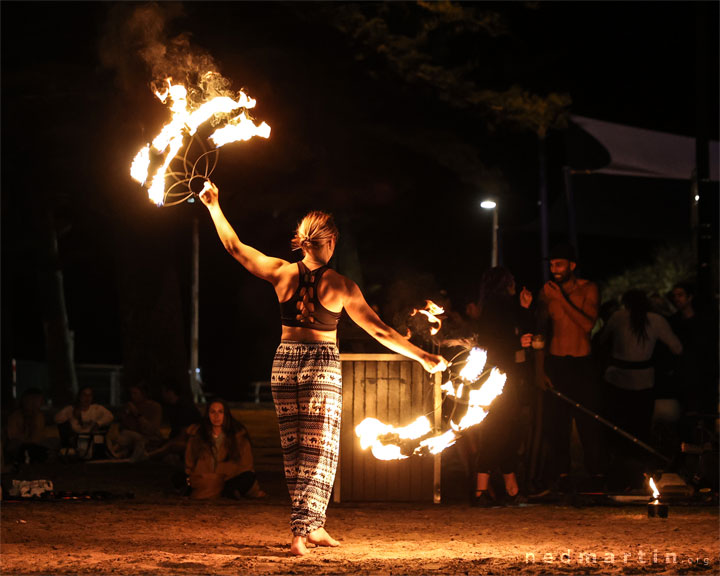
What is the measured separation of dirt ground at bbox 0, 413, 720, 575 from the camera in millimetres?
6844

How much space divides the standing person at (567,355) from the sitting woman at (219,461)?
2957 millimetres

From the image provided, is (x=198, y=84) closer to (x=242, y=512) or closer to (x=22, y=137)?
(x=242, y=512)

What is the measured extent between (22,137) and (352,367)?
461 inches

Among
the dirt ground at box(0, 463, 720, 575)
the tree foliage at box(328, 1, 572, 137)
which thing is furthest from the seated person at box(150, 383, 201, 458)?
the tree foliage at box(328, 1, 572, 137)

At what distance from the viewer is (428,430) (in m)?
7.91

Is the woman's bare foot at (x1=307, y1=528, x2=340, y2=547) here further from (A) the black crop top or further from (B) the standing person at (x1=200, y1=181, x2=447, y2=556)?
(A) the black crop top

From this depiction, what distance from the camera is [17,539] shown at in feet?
26.9

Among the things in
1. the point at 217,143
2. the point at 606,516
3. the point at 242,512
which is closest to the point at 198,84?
the point at 217,143

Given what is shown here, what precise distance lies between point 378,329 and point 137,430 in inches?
Result: 340

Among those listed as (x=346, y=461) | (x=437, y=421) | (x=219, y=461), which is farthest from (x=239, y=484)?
(x=437, y=421)

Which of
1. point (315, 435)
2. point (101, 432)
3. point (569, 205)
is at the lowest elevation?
point (101, 432)

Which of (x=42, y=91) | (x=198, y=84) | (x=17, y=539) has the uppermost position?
(x=42, y=91)

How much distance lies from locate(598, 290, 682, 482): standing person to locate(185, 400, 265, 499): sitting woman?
3629 millimetres

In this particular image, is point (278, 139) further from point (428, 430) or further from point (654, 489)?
point (428, 430)
